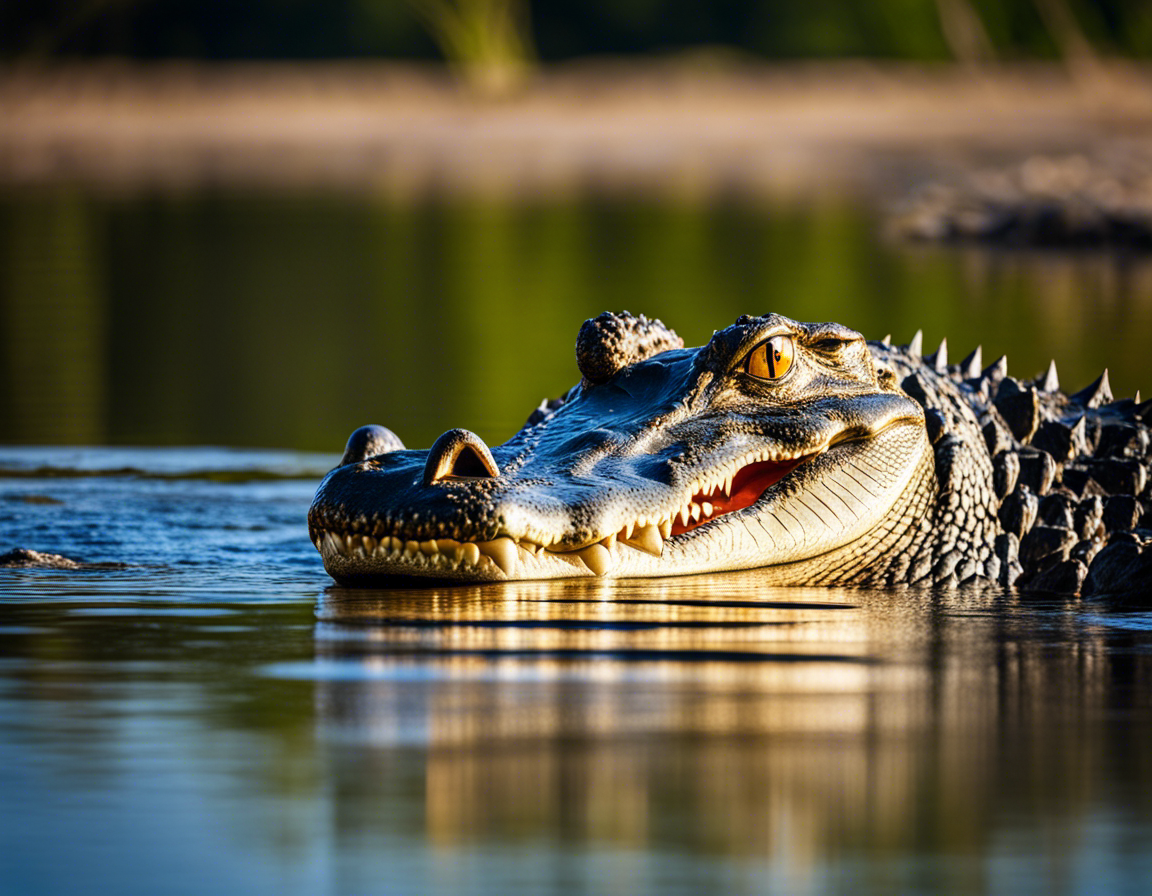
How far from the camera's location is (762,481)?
6.04 m

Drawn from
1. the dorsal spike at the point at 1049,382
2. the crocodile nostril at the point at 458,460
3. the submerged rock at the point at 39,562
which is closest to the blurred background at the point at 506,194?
the submerged rock at the point at 39,562

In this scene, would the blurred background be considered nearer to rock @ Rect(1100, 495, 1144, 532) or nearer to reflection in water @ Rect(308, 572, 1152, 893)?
rock @ Rect(1100, 495, 1144, 532)

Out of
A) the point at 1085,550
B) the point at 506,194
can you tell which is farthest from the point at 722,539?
the point at 506,194

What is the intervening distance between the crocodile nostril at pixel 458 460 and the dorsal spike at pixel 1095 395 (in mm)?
Result: 2572

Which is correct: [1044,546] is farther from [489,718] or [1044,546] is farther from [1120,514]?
[489,718]

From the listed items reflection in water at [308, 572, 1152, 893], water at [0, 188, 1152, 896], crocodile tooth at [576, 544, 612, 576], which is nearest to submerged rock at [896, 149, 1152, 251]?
water at [0, 188, 1152, 896]

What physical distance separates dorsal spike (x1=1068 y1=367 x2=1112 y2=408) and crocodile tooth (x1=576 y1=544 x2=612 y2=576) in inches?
91.9

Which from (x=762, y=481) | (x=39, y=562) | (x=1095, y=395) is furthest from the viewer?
(x=1095, y=395)

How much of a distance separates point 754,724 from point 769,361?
6.34 feet

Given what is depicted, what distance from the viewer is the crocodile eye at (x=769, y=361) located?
6.04m

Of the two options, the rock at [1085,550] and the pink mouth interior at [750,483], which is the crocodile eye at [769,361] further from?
the rock at [1085,550]

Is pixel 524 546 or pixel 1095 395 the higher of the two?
pixel 1095 395

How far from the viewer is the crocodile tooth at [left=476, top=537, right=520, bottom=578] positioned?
5363 millimetres

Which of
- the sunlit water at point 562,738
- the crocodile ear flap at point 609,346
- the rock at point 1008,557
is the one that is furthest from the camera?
the rock at point 1008,557
